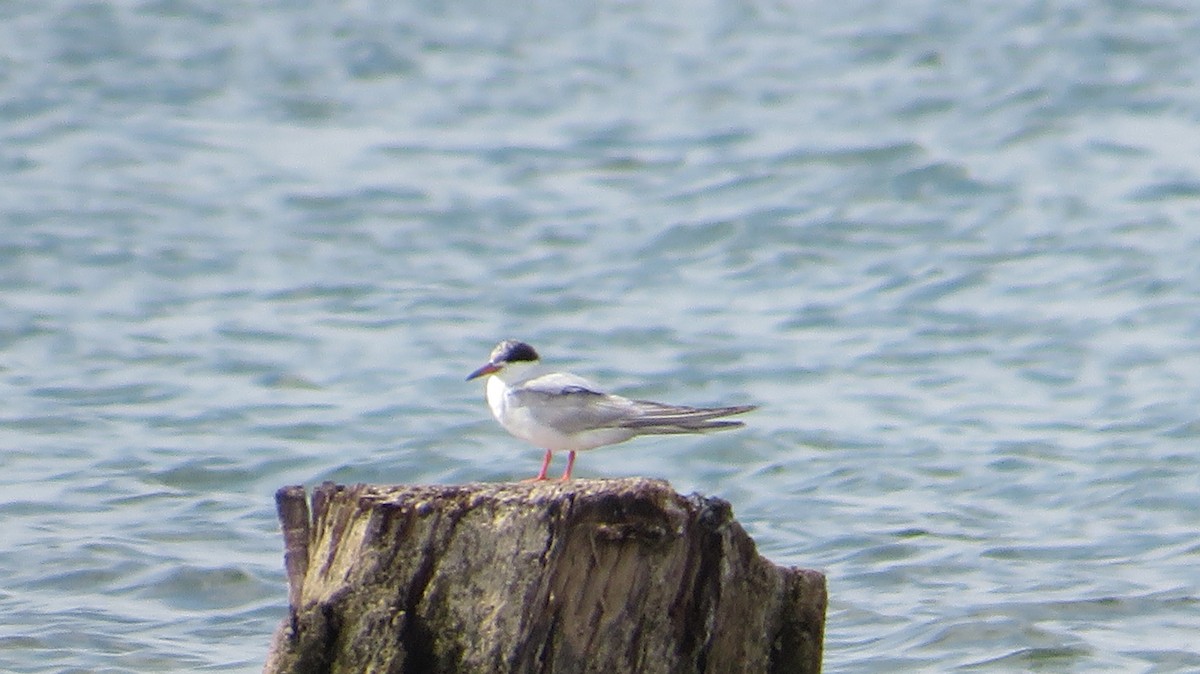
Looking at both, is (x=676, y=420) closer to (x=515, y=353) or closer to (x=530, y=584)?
(x=515, y=353)

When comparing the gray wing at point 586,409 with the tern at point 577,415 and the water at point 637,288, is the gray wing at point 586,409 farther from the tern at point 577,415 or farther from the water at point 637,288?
the water at point 637,288

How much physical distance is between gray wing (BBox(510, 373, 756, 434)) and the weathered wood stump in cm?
203

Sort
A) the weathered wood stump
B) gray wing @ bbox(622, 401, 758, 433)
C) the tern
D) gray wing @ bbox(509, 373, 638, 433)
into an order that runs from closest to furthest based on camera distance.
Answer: the weathered wood stump
gray wing @ bbox(622, 401, 758, 433)
the tern
gray wing @ bbox(509, 373, 638, 433)

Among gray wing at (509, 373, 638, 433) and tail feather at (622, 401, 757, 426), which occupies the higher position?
gray wing at (509, 373, 638, 433)

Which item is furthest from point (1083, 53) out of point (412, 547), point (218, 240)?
point (412, 547)

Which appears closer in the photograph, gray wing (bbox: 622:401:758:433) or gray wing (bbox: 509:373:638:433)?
gray wing (bbox: 622:401:758:433)

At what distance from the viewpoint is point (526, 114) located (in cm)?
1859

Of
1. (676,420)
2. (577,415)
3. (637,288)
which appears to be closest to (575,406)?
(577,415)

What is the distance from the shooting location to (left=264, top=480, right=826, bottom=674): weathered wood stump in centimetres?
479

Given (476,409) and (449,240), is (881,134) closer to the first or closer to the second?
(449,240)

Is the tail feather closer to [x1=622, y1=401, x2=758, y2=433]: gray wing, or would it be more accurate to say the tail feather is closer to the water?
[x1=622, y1=401, x2=758, y2=433]: gray wing

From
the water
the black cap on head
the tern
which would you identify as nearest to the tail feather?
the tern

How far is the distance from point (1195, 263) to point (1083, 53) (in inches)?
207

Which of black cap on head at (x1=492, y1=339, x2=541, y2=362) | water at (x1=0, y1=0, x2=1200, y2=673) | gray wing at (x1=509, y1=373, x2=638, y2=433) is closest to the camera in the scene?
gray wing at (x1=509, y1=373, x2=638, y2=433)
